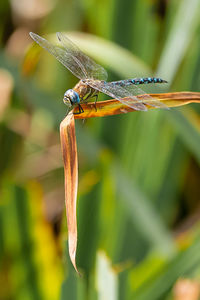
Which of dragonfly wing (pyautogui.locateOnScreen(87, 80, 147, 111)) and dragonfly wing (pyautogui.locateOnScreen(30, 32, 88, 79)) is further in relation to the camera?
dragonfly wing (pyautogui.locateOnScreen(30, 32, 88, 79))

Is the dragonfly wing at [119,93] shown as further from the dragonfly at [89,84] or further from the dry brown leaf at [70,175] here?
the dry brown leaf at [70,175]

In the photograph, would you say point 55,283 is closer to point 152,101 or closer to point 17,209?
point 17,209

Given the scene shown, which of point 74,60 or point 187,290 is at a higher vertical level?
point 74,60

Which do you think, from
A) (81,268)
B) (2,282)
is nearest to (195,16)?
(81,268)

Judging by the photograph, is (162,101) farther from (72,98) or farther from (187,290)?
(187,290)

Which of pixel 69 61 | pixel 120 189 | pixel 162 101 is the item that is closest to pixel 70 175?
pixel 162 101

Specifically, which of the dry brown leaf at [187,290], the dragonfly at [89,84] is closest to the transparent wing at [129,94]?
the dragonfly at [89,84]

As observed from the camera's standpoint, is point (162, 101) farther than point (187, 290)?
No

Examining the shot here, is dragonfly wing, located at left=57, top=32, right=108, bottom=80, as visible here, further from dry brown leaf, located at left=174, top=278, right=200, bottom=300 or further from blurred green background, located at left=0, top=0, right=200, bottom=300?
dry brown leaf, located at left=174, top=278, right=200, bottom=300

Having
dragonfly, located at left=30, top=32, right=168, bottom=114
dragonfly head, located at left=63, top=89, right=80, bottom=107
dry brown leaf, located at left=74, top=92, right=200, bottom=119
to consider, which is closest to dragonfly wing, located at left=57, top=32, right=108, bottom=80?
dragonfly, located at left=30, top=32, right=168, bottom=114
